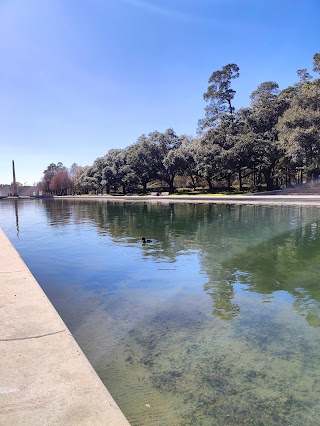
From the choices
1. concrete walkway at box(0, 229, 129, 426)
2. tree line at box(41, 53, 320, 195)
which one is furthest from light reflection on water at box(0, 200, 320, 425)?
tree line at box(41, 53, 320, 195)

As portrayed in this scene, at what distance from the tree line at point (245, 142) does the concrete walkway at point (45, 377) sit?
32.3 meters

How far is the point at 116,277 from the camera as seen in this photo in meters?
8.44

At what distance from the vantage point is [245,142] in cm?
3859

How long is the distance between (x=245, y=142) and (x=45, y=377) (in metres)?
38.2

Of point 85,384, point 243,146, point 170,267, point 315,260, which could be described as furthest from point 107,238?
point 243,146

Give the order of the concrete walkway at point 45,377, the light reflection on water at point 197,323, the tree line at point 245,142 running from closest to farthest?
the concrete walkway at point 45,377 < the light reflection on water at point 197,323 < the tree line at point 245,142

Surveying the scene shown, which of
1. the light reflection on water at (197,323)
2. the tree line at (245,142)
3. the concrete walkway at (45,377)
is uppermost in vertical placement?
the tree line at (245,142)

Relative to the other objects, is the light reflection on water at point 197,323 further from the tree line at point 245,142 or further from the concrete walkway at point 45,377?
the tree line at point 245,142

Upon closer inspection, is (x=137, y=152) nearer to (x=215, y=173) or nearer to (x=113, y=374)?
(x=215, y=173)

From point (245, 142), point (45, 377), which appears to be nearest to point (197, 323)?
point (45, 377)

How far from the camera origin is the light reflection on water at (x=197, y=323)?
11.7ft

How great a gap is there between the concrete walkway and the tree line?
106 ft

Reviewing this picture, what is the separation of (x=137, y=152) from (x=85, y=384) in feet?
169

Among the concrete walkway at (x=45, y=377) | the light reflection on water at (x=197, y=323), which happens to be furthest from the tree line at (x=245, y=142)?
the concrete walkway at (x=45, y=377)
